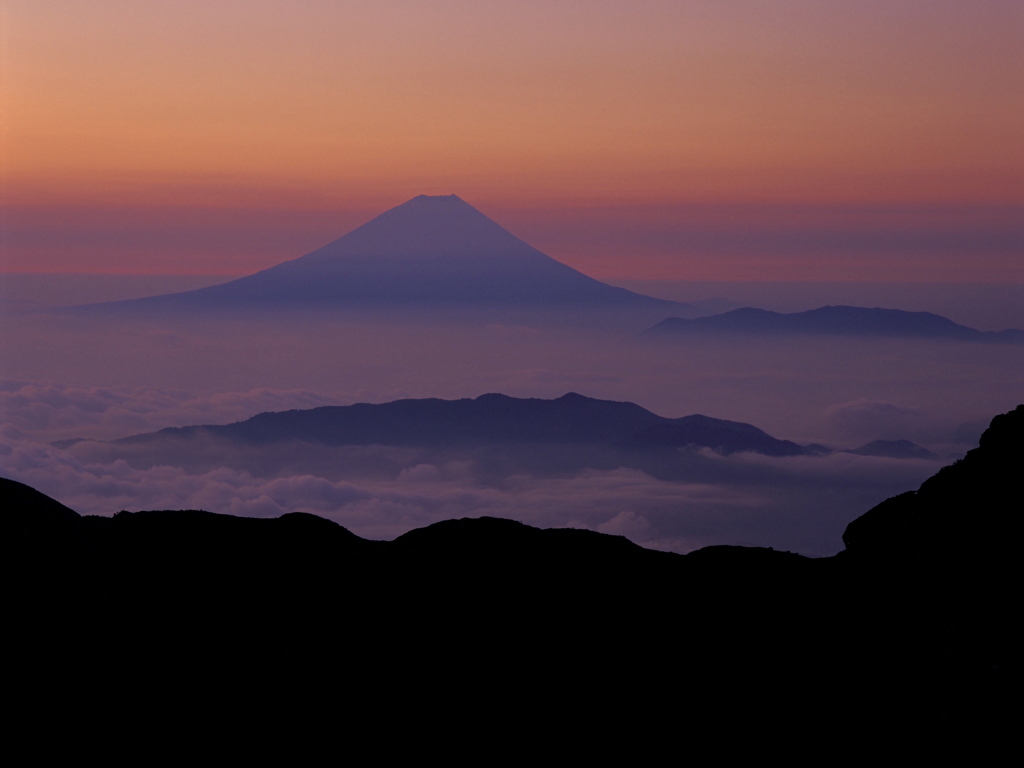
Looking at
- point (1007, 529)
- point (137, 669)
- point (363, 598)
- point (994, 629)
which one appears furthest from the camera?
point (363, 598)

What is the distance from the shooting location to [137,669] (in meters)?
37.2

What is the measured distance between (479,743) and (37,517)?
27117mm

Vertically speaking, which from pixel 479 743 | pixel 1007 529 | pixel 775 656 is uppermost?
pixel 1007 529

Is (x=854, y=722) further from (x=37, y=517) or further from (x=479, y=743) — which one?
(x=37, y=517)

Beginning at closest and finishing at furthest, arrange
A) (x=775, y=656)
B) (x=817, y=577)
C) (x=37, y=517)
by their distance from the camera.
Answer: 1. (x=775, y=656)
2. (x=817, y=577)
3. (x=37, y=517)

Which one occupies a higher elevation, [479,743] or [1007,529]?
[1007,529]

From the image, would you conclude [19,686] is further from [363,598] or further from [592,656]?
[592,656]

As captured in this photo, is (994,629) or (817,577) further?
(817,577)

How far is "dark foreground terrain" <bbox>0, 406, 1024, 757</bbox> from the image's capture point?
93.6 ft

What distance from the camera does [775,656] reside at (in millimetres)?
34781

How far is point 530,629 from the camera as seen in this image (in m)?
39.9

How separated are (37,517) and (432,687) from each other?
2372cm

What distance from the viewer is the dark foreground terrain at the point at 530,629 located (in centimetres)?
2853

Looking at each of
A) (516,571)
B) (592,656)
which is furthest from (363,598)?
(592,656)
